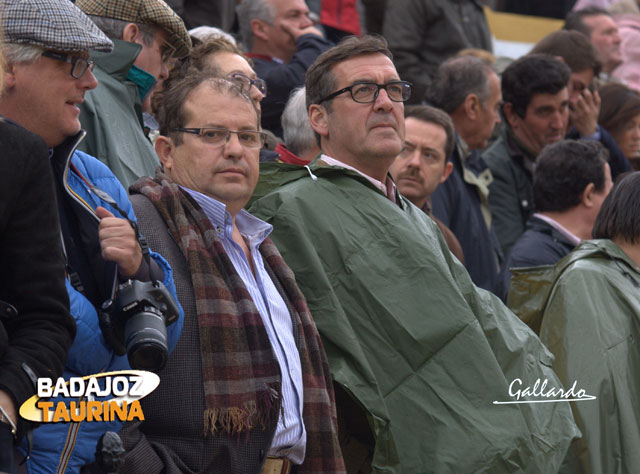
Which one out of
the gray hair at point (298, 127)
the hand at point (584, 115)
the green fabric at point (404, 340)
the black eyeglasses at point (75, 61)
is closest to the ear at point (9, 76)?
the black eyeglasses at point (75, 61)

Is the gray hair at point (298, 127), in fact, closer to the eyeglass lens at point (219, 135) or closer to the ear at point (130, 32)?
the ear at point (130, 32)

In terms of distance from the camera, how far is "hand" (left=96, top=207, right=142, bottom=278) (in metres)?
3.14

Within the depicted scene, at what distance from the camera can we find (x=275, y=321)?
383 centimetres

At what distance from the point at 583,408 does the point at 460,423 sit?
46.9 inches

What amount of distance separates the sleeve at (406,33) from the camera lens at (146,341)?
629cm

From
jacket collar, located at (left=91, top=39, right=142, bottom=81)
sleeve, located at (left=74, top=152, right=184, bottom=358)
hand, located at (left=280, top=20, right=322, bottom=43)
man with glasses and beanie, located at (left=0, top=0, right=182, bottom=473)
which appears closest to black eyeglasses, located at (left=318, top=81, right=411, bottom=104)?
jacket collar, located at (left=91, top=39, right=142, bottom=81)

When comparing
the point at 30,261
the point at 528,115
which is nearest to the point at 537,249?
the point at 528,115

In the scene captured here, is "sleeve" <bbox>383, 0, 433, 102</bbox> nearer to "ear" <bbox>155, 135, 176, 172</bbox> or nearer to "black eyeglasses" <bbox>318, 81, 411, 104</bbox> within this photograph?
"black eyeglasses" <bbox>318, 81, 411, 104</bbox>

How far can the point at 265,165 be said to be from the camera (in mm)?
4820

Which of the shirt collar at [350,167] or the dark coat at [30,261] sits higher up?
the dark coat at [30,261]

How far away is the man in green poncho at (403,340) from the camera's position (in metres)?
4.09

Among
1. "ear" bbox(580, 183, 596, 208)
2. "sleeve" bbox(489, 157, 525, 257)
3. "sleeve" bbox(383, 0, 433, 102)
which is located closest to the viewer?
"ear" bbox(580, 183, 596, 208)

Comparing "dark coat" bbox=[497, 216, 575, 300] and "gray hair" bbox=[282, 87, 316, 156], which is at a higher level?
"gray hair" bbox=[282, 87, 316, 156]

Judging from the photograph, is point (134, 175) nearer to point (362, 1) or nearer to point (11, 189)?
point (11, 189)
